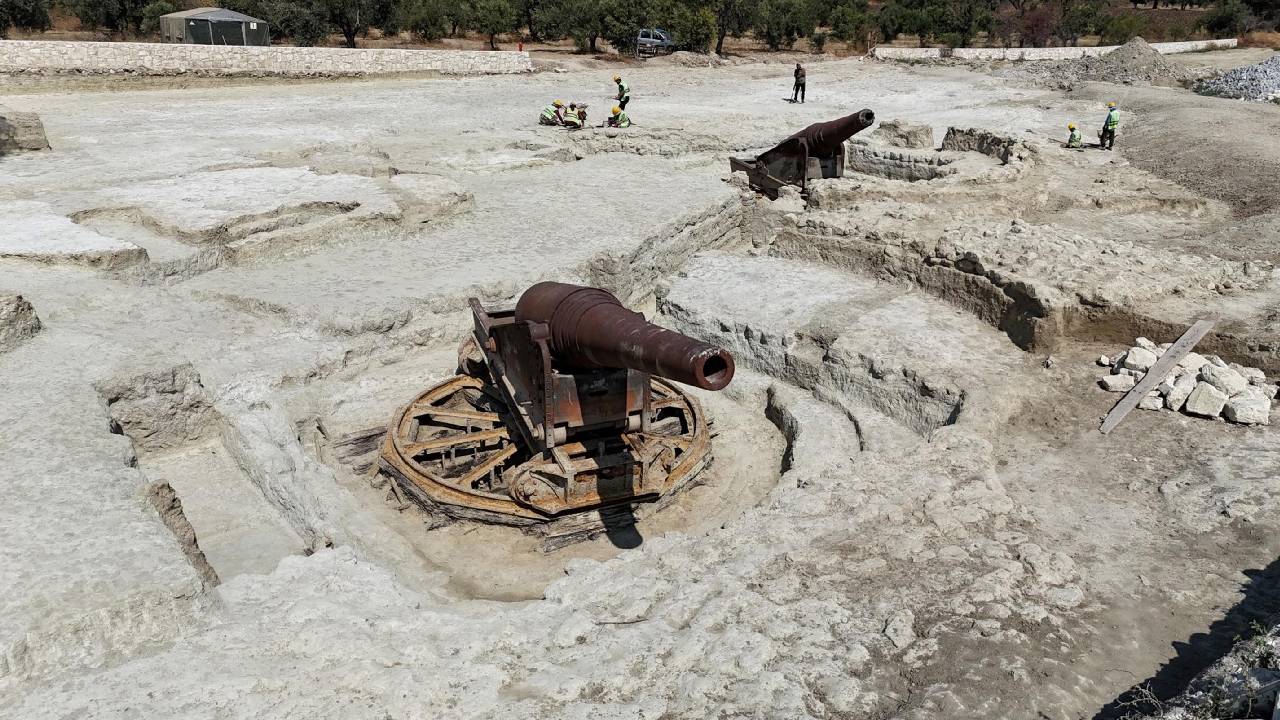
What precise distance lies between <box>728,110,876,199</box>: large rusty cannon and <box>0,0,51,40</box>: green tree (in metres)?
30.9

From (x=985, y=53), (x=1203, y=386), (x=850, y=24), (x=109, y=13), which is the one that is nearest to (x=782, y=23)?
(x=850, y=24)

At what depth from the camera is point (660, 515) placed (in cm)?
631

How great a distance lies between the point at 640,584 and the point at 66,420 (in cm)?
382

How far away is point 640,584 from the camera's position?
443 centimetres

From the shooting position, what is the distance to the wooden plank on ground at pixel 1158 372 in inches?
238

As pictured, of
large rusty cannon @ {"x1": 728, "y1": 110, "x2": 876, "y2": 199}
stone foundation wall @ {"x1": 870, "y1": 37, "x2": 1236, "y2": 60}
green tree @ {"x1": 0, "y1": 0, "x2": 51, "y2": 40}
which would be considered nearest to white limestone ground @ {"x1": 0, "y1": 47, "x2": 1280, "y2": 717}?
large rusty cannon @ {"x1": 728, "y1": 110, "x2": 876, "y2": 199}

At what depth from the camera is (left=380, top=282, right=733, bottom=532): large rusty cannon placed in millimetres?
5359

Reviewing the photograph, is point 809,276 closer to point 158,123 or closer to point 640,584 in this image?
point 640,584

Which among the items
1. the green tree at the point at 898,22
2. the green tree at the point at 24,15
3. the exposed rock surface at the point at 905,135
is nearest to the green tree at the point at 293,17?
the green tree at the point at 24,15

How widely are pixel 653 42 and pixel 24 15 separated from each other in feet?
78.4

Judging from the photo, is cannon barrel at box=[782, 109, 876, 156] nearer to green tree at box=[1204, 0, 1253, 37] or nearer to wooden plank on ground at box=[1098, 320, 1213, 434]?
wooden plank on ground at box=[1098, 320, 1213, 434]

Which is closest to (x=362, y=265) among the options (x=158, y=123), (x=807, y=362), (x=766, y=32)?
(x=807, y=362)

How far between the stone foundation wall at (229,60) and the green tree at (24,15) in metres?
13.3

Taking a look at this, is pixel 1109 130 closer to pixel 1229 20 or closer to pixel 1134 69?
pixel 1134 69
